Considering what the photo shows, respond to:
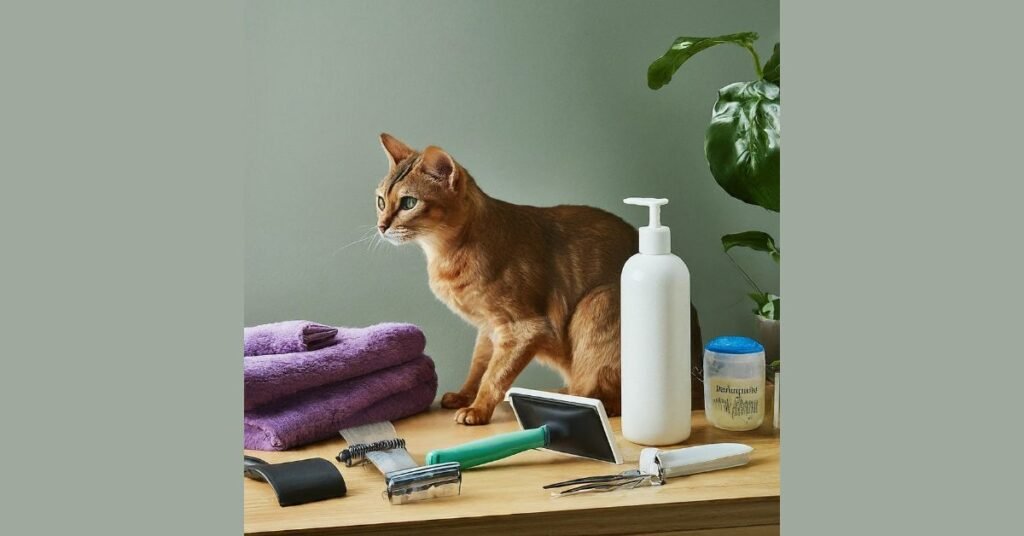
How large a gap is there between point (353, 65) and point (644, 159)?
1.39ft

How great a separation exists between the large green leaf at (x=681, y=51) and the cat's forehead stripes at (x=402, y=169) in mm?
344

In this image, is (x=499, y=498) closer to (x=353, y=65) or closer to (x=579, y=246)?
(x=579, y=246)

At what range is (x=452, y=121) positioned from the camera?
138cm

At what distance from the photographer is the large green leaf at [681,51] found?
1.36 meters

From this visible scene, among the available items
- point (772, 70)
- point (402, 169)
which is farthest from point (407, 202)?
point (772, 70)

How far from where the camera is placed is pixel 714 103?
4.69 ft


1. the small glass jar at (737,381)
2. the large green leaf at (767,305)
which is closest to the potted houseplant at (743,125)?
the large green leaf at (767,305)

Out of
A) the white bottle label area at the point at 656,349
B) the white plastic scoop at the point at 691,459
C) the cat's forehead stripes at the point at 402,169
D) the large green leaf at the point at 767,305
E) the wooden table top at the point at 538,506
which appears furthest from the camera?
the large green leaf at the point at 767,305

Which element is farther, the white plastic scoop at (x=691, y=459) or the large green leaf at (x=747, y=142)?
the large green leaf at (x=747, y=142)

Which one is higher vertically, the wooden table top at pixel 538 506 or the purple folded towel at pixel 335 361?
the purple folded towel at pixel 335 361

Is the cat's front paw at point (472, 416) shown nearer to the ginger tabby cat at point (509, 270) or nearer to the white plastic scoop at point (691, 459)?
the ginger tabby cat at point (509, 270)

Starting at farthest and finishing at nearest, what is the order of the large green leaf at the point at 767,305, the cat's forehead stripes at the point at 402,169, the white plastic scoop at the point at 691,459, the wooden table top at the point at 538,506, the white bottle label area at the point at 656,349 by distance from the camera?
the large green leaf at the point at 767,305
the cat's forehead stripes at the point at 402,169
the white bottle label area at the point at 656,349
the white plastic scoop at the point at 691,459
the wooden table top at the point at 538,506

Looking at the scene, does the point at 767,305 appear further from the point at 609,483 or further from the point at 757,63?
the point at 609,483

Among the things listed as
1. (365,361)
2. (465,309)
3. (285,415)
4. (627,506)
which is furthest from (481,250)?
(627,506)
